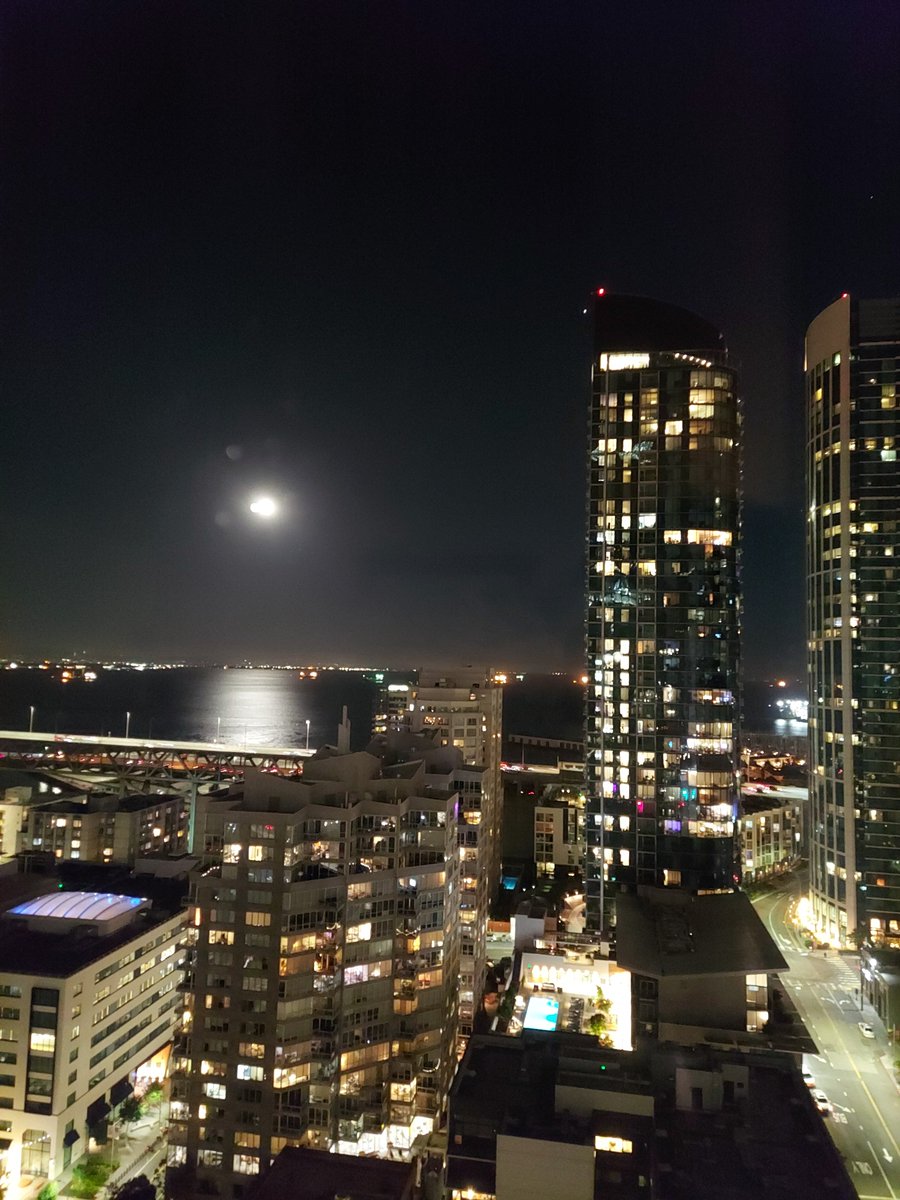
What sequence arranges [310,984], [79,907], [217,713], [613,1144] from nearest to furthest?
1. [613,1144]
2. [310,984]
3. [79,907]
4. [217,713]

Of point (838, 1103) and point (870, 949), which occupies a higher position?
point (870, 949)

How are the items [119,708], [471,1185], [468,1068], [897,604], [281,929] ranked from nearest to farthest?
[471,1185] → [468,1068] → [281,929] → [897,604] → [119,708]

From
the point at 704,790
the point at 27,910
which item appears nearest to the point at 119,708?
the point at 27,910

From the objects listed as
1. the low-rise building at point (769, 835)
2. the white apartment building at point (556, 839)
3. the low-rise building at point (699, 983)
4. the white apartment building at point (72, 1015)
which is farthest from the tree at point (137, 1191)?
the low-rise building at point (769, 835)

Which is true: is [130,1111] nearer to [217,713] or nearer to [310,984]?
[310,984]

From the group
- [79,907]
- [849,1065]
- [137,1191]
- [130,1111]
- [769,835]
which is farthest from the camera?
[769,835]

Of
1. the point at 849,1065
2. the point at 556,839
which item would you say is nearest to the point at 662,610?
the point at 849,1065

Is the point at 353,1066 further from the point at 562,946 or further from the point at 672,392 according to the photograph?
the point at 672,392
